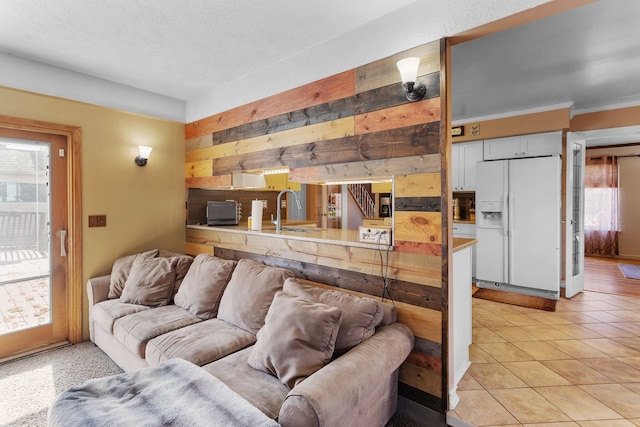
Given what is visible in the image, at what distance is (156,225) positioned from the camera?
12.2 feet

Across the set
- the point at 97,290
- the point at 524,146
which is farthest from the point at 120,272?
the point at 524,146

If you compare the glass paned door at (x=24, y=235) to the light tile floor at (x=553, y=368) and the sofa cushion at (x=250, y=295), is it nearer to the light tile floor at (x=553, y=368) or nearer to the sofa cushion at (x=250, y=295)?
the sofa cushion at (x=250, y=295)

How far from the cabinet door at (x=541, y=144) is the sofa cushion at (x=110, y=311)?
16.5 ft

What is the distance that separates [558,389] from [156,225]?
405 centimetres

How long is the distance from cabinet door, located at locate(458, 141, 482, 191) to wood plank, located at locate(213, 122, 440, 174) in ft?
10.9

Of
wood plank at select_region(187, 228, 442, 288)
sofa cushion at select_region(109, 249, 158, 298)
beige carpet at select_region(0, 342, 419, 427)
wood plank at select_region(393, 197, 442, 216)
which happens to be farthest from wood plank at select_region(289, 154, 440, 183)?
sofa cushion at select_region(109, 249, 158, 298)

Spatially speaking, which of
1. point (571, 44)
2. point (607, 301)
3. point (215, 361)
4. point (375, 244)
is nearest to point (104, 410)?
point (215, 361)

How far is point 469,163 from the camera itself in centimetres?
498

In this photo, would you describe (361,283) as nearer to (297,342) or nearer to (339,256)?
(339,256)

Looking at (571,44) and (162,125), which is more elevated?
(571,44)

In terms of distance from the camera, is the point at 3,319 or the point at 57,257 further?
the point at 57,257

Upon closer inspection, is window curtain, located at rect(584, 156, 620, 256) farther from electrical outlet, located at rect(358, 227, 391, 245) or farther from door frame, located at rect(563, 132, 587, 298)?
electrical outlet, located at rect(358, 227, 391, 245)

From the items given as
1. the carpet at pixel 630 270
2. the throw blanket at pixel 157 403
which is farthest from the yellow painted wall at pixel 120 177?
the carpet at pixel 630 270

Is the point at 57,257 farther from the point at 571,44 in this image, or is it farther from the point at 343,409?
the point at 571,44
